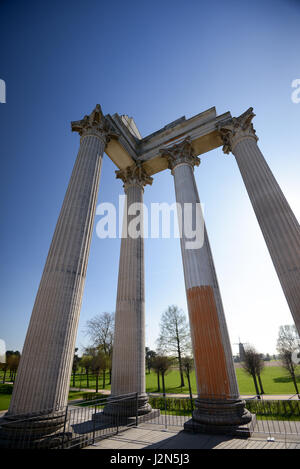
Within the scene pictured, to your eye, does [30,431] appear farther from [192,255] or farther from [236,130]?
[236,130]

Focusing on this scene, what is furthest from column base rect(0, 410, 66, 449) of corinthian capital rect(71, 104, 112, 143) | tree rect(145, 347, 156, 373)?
tree rect(145, 347, 156, 373)

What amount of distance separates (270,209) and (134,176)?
13.5 metres

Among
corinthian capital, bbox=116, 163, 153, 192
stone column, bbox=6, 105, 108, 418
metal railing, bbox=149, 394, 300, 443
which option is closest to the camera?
stone column, bbox=6, 105, 108, 418

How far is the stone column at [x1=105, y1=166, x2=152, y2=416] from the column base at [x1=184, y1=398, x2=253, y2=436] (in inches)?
171

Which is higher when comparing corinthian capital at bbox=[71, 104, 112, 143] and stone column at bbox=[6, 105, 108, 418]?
corinthian capital at bbox=[71, 104, 112, 143]

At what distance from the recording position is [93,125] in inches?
687

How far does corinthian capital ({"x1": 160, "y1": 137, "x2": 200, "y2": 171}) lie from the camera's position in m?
19.5

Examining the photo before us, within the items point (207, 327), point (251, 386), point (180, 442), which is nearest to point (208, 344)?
point (207, 327)

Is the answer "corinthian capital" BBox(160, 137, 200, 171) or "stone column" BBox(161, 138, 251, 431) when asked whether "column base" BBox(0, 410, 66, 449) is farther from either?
"corinthian capital" BBox(160, 137, 200, 171)

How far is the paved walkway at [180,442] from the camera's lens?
8.07 meters

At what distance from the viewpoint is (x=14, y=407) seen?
8.13 metres

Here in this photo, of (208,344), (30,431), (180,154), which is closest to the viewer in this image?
(30,431)

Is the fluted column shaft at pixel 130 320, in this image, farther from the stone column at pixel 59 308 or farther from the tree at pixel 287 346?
the tree at pixel 287 346
